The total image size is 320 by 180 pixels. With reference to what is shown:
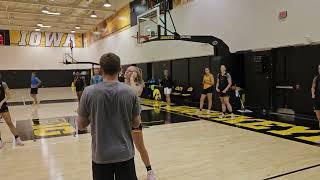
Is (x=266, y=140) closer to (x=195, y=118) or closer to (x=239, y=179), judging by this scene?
(x=239, y=179)

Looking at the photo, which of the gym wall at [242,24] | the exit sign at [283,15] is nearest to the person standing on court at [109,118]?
the gym wall at [242,24]

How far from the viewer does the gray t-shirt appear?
2018 mm

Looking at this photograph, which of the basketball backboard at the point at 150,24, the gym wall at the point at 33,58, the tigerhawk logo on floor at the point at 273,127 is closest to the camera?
the tigerhawk logo on floor at the point at 273,127

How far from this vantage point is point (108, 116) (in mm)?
2037

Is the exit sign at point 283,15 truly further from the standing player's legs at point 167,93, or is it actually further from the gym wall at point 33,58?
the gym wall at point 33,58

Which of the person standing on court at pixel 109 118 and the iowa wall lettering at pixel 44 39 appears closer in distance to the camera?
the person standing on court at pixel 109 118

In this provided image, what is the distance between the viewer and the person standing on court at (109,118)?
202cm

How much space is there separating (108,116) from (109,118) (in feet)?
0.05

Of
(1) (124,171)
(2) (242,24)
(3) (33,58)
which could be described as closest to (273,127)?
(2) (242,24)

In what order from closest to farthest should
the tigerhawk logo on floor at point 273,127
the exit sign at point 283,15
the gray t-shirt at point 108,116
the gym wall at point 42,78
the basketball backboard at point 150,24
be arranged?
the gray t-shirt at point 108,116 → the tigerhawk logo on floor at point 273,127 → the exit sign at point 283,15 → the basketball backboard at point 150,24 → the gym wall at point 42,78

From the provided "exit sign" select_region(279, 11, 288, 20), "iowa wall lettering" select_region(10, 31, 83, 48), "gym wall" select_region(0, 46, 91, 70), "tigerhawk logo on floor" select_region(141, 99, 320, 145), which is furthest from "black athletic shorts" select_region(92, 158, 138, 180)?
"iowa wall lettering" select_region(10, 31, 83, 48)

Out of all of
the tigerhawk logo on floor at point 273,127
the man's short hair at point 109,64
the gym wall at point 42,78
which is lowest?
the tigerhawk logo on floor at point 273,127

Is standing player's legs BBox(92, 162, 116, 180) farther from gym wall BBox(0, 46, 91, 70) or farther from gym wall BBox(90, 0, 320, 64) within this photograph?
gym wall BBox(0, 46, 91, 70)

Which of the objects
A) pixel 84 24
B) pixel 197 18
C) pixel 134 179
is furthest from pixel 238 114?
pixel 84 24
